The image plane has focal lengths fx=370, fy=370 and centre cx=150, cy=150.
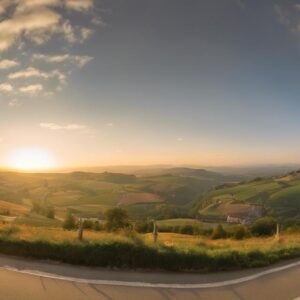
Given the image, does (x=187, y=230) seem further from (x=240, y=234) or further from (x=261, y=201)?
(x=261, y=201)

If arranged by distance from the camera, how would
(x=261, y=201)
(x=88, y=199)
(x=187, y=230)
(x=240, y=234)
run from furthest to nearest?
(x=88, y=199)
(x=261, y=201)
(x=187, y=230)
(x=240, y=234)

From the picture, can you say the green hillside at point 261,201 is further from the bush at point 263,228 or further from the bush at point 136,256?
the bush at point 136,256

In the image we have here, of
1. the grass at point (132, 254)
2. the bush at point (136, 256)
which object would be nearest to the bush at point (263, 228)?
the grass at point (132, 254)

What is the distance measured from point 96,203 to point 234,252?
142359 mm

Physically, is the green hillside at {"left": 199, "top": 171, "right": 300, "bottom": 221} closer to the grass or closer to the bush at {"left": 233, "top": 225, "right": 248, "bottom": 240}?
the bush at {"left": 233, "top": 225, "right": 248, "bottom": 240}

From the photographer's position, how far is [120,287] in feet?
29.0

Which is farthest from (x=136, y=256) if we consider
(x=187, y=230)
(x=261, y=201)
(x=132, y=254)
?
(x=261, y=201)

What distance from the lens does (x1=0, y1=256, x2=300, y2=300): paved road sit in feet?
27.3

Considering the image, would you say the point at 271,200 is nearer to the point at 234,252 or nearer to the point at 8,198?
the point at 8,198

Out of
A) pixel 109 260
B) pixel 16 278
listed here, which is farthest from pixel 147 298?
pixel 16 278

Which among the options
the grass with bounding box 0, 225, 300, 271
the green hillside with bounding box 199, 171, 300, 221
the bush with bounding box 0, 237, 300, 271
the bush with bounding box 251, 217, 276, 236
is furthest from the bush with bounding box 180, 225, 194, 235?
the bush with bounding box 0, 237, 300, 271

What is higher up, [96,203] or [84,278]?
[84,278]

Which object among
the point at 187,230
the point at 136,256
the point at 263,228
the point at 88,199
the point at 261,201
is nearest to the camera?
the point at 136,256

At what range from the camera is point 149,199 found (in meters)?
159
